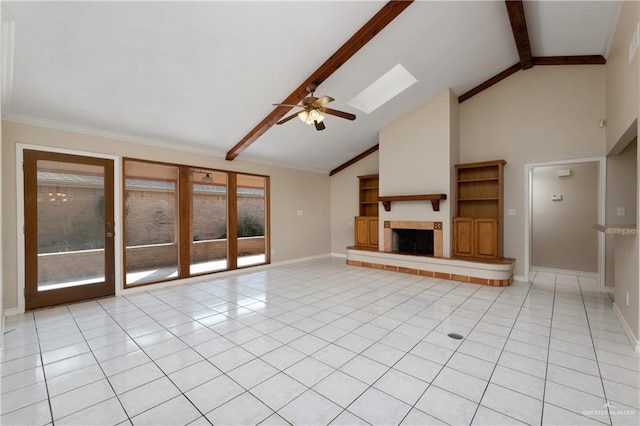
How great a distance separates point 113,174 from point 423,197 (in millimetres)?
5510

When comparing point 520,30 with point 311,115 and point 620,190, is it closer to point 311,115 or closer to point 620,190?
point 620,190

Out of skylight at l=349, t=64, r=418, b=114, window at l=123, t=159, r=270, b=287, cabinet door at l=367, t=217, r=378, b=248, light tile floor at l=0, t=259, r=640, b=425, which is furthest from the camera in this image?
cabinet door at l=367, t=217, r=378, b=248

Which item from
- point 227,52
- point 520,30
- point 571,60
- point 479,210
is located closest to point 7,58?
point 227,52

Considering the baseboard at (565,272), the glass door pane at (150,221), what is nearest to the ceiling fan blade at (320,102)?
the glass door pane at (150,221)

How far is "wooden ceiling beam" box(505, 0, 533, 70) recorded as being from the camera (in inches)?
132

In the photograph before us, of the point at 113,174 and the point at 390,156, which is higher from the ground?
A: the point at 390,156


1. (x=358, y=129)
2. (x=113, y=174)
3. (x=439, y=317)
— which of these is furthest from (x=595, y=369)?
(x=113, y=174)

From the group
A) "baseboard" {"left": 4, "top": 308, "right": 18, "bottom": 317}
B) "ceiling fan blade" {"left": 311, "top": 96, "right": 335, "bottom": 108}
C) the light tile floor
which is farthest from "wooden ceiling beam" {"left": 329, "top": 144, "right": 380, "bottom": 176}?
"baseboard" {"left": 4, "top": 308, "right": 18, "bottom": 317}

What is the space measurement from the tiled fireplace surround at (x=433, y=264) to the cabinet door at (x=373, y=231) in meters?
0.48

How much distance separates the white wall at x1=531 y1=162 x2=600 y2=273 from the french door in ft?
26.2

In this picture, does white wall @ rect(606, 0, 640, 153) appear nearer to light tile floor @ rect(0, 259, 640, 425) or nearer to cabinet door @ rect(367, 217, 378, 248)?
light tile floor @ rect(0, 259, 640, 425)

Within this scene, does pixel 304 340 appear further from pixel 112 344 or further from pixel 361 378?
pixel 112 344

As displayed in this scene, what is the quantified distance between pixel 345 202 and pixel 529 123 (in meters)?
4.53

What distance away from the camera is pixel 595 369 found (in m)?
2.21
